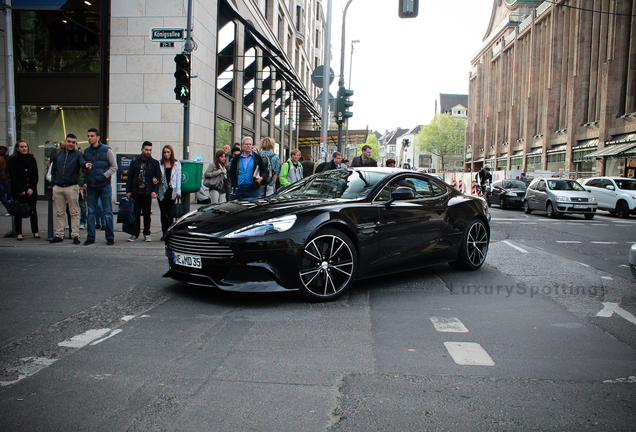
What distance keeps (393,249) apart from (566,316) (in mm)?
1807

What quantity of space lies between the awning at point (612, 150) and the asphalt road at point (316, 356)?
1103 inches

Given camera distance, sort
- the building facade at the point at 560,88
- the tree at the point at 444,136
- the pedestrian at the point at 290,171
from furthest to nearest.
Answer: the tree at the point at 444,136 < the building facade at the point at 560,88 < the pedestrian at the point at 290,171

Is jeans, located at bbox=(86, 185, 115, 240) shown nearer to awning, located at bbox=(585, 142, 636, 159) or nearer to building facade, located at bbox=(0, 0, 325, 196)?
building facade, located at bbox=(0, 0, 325, 196)

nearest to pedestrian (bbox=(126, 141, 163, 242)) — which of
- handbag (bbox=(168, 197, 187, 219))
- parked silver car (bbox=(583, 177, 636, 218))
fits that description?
handbag (bbox=(168, 197, 187, 219))

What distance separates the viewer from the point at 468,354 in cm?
361

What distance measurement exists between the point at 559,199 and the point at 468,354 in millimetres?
16786

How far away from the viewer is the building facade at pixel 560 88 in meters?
33.3

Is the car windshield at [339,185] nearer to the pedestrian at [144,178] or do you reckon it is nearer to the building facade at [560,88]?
the pedestrian at [144,178]

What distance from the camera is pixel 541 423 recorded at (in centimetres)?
257

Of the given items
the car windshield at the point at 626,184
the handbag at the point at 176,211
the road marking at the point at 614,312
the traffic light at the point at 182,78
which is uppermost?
the traffic light at the point at 182,78

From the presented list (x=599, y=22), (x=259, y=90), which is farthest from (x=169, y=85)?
(x=599, y=22)

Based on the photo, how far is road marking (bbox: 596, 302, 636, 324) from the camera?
4.74 metres

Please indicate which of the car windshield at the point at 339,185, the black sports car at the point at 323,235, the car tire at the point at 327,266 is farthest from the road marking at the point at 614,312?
the car windshield at the point at 339,185

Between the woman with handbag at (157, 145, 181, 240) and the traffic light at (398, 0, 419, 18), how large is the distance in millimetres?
6537
